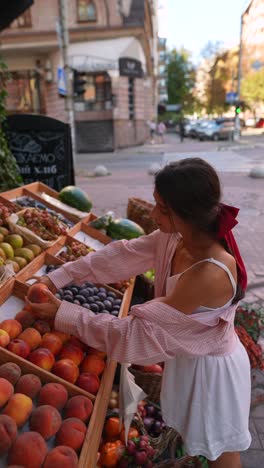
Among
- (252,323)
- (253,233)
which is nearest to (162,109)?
(253,233)

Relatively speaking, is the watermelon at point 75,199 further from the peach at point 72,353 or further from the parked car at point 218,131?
the parked car at point 218,131

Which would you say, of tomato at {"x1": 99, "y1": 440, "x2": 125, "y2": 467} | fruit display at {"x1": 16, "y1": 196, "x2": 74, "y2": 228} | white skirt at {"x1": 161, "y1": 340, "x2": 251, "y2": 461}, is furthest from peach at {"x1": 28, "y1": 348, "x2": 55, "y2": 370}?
fruit display at {"x1": 16, "y1": 196, "x2": 74, "y2": 228}

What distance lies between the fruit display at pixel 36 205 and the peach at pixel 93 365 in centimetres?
209

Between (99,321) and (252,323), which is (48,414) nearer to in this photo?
(99,321)

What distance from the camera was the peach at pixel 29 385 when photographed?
1.61m

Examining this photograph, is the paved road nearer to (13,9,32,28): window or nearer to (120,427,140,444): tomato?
(120,427,140,444): tomato

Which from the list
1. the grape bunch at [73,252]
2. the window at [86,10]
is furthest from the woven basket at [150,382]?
the window at [86,10]

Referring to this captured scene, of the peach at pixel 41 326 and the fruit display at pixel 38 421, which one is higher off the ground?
the peach at pixel 41 326

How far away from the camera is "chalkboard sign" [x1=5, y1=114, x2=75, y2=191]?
5387 mm

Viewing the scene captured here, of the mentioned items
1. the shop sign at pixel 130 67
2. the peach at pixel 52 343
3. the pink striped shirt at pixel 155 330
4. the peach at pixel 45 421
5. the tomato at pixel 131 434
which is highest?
the shop sign at pixel 130 67

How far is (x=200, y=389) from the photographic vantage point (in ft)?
5.82

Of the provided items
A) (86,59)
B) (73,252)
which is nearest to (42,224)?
(73,252)

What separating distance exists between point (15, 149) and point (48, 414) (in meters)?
4.54

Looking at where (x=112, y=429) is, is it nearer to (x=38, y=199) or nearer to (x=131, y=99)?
(x=38, y=199)
